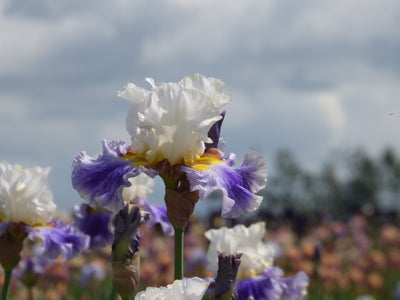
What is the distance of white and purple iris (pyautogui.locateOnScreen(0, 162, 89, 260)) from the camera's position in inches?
114

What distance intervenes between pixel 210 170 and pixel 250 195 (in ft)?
0.53

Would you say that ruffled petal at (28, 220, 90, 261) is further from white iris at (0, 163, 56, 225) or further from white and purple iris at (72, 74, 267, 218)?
white and purple iris at (72, 74, 267, 218)

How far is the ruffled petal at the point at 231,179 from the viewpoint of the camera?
1.98 meters

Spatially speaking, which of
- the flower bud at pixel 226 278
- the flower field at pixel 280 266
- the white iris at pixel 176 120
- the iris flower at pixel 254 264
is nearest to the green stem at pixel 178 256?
the flower bud at pixel 226 278

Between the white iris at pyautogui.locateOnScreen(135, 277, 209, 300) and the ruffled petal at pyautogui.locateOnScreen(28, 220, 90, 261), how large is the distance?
139 cm

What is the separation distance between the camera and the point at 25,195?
2916mm

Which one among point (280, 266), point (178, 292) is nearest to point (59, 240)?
point (178, 292)

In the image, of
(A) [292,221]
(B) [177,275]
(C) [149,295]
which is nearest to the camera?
(C) [149,295]

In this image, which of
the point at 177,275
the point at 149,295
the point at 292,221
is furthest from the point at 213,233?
the point at 292,221

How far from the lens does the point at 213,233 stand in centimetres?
291

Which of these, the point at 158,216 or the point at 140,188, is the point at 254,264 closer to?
the point at 158,216

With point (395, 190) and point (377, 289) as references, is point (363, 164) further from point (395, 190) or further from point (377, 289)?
point (377, 289)

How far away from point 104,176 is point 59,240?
106 cm

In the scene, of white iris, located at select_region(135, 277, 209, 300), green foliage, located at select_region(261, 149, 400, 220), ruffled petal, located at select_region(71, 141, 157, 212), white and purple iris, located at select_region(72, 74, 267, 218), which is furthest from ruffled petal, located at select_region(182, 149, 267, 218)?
green foliage, located at select_region(261, 149, 400, 220)
